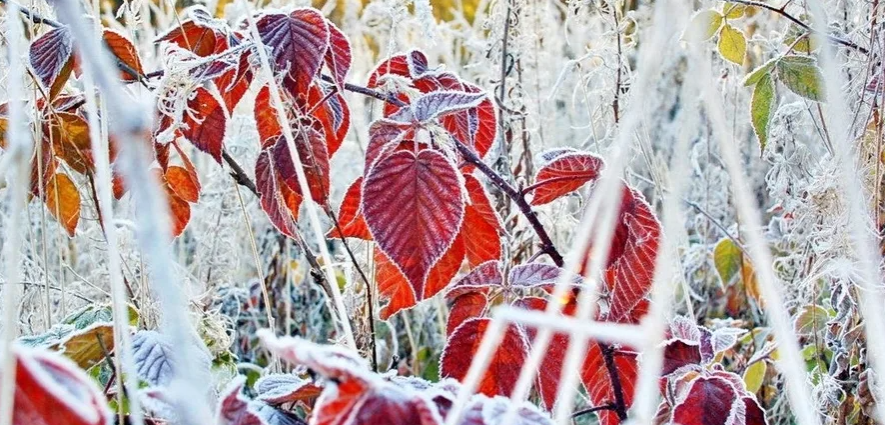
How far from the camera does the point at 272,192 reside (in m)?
0.72

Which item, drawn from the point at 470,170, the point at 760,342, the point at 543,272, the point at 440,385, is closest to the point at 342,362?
the point at 440,385

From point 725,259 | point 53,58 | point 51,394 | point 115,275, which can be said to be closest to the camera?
point 51,394

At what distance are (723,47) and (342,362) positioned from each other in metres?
0.56

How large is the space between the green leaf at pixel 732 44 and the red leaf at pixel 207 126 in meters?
0.44

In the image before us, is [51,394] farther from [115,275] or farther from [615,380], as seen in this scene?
[615,380]

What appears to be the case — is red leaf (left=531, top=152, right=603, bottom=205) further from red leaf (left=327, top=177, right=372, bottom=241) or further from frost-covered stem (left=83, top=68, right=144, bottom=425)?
frost-covered stem (left=83, top=68, right=144, bottom=425)

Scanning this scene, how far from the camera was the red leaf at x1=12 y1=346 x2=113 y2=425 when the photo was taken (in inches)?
13.9

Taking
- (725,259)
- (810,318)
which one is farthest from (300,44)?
(725,259)

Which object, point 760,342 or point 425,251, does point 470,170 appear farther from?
point 760,342

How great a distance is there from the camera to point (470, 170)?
2.42ft

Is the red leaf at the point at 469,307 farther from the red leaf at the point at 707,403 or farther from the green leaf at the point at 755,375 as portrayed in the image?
the green leaf at the point at 755,375

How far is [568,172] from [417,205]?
0.40 ft

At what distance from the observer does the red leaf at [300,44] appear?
652mm

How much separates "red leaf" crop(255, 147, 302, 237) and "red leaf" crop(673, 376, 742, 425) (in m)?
0.32
